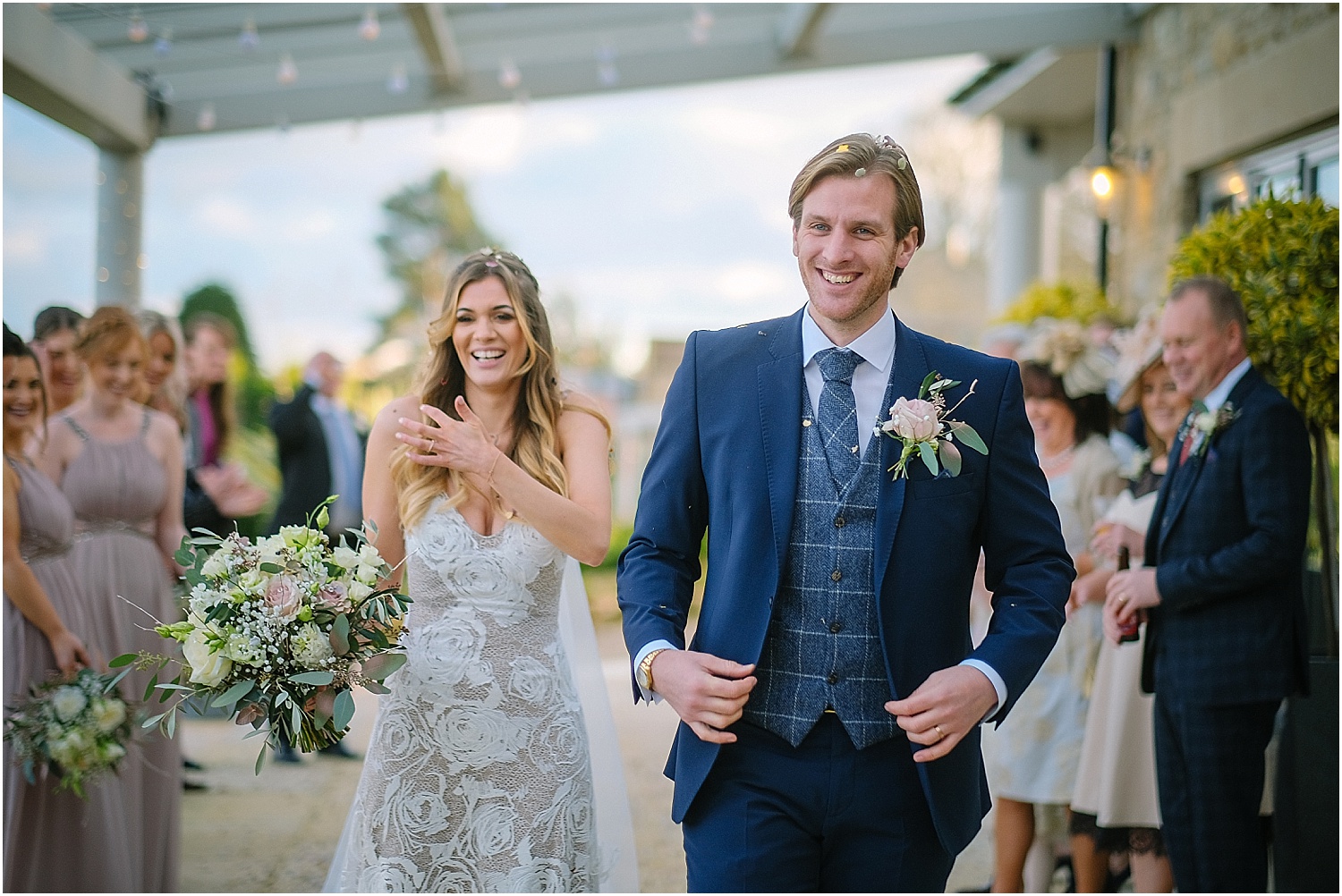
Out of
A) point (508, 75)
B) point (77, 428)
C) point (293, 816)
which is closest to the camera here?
point (77, 428)

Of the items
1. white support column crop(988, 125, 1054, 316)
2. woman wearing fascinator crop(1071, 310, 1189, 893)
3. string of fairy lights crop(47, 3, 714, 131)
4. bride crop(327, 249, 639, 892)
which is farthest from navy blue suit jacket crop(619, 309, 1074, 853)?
white support column crop(988, 125, 1054, 316)

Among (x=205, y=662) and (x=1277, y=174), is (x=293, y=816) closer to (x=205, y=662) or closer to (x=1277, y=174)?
(x=205, y=662)

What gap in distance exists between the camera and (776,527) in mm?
2250

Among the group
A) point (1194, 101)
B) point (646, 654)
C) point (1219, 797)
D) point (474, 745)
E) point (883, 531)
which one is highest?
point (1194, 101)

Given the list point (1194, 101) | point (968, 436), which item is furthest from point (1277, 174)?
point (968, 436)

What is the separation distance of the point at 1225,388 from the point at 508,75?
571cm

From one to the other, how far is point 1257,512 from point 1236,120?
15.7 feet

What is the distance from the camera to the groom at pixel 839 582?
2211mm

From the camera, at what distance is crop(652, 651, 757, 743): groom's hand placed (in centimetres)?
210

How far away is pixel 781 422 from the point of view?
2.31 metres

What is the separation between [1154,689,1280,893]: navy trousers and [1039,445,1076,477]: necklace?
1.39 m

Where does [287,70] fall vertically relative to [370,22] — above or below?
below

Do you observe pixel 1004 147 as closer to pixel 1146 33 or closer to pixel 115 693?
pixel 1146 33

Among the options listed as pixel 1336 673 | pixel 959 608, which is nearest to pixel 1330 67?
pixel 1336 673
